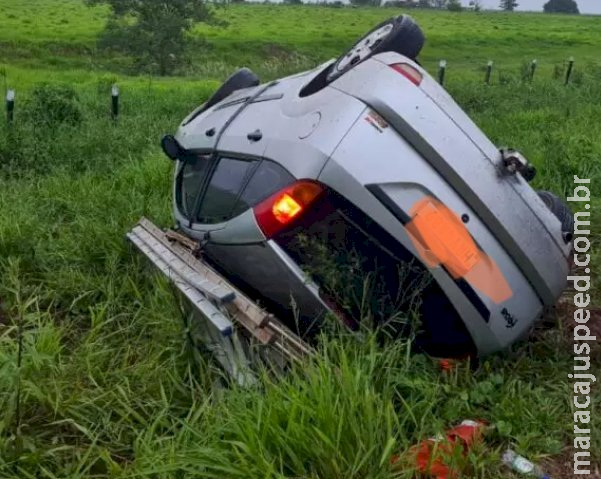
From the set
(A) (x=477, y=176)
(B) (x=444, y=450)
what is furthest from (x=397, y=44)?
(B) (x=444, y=450)

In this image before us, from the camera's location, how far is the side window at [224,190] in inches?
131

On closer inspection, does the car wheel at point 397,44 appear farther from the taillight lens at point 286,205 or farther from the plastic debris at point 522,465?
the plastic debris at point 522,465

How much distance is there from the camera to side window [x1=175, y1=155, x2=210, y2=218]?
12.3 ft

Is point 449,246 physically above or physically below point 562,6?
above

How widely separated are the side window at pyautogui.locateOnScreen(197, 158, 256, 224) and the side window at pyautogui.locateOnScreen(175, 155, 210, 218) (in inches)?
5.4

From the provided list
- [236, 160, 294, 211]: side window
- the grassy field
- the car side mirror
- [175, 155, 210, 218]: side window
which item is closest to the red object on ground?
the grassy field

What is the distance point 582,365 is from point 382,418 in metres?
1.19

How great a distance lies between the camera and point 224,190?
3.44m

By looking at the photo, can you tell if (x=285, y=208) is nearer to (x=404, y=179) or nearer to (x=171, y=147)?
(x=404, y=179)

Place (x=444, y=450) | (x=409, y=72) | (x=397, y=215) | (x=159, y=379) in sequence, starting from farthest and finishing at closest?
(x=409, y=72), (x=159, y=379), (x=397, y=215), (x=444, y=450)

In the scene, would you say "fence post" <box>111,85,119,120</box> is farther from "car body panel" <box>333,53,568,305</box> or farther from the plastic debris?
the plastic debris

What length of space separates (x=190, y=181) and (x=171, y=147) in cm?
19

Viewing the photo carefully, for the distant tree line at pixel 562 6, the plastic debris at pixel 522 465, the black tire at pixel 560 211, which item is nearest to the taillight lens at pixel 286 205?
the plastic debris at pixel 522 465

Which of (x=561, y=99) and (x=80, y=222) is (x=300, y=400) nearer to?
(x=80, y=222)
